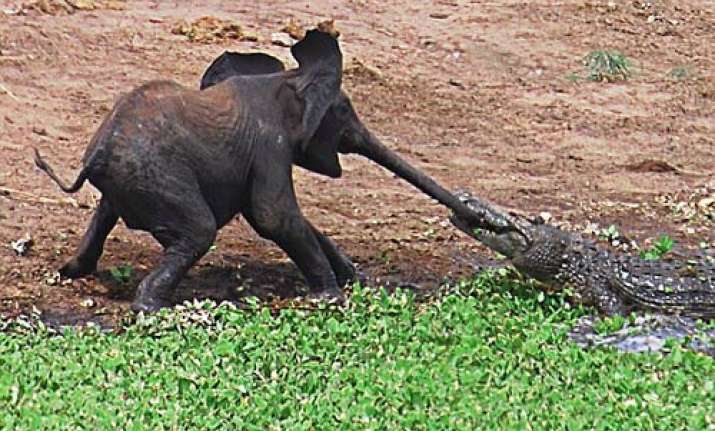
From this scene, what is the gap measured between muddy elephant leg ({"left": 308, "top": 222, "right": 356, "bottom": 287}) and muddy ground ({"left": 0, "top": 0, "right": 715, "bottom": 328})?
22 cm

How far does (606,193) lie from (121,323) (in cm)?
428

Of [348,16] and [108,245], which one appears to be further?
[348,16]

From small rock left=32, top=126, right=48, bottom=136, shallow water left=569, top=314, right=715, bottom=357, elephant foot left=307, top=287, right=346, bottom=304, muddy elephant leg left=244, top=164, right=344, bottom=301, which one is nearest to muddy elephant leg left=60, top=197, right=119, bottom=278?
muddy elephant leg left=244, top=164, right=344, bottom=301

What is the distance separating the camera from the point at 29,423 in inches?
240

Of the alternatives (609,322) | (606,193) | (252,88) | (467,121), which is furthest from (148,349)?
(467,121)

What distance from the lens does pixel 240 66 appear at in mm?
8688

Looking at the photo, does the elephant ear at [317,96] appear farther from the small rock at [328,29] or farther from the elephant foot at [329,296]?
the elephant foot at [329,296]

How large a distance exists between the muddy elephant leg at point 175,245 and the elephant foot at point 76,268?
0.56m

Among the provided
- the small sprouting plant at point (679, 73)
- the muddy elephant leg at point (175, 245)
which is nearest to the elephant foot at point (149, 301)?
the muddy elephant leg at point (175, 245)

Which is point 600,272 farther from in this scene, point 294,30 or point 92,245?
point 294,30

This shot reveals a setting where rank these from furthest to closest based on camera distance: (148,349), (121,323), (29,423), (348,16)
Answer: (348,16) < (121,323) < (148,349) < (29,423)

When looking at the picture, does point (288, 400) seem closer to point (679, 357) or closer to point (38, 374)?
point (38, 374)

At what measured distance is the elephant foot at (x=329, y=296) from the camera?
813 cm

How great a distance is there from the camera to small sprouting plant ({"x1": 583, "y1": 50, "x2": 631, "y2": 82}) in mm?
14102
